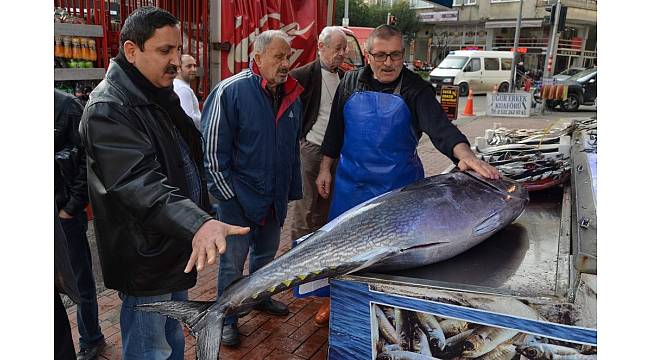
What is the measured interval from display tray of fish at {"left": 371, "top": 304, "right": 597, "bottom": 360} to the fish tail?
60cm

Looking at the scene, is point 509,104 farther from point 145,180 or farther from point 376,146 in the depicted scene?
point 145,180

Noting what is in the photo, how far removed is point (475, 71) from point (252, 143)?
70.6ft

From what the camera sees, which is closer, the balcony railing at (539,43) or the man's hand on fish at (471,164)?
the man's hand on fish at (471,164)

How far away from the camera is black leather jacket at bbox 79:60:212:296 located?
171 cm

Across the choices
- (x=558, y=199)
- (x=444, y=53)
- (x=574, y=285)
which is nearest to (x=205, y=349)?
(x=574, y=285)

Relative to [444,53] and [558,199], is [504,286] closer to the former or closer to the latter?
[558,199]

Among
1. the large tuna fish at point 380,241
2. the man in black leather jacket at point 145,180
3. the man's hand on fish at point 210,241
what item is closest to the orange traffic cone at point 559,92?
the large tuna fish at point 380,241

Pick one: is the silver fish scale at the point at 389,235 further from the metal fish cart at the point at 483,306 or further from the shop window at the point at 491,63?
the shop window at the point at 491,63

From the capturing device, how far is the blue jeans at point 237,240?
296 cm

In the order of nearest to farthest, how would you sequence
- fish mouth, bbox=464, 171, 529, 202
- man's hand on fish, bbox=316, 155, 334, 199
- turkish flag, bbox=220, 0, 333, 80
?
fish mouth, bbox=464, 171, 529, 202 → man's hand on fish, bbox=316, 155, 334, 199 → turkish flag, bbox=220, 0, 333, 80

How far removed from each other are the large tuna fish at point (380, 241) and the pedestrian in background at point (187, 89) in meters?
2.50

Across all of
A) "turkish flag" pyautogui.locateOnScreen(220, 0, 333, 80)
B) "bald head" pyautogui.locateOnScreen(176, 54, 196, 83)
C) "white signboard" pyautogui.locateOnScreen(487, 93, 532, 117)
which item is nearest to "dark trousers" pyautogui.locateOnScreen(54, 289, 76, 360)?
"bald head" pyautogui.locateOnScreen(176, 54, 196, 83)

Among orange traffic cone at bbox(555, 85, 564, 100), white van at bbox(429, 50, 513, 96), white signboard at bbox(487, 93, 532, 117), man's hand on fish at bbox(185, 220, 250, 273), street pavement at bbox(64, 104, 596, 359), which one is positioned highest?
white van at bbox(429, 50, 513, 96)

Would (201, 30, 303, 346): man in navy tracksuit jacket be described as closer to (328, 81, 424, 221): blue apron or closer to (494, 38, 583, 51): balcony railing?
(328, 81, 424, 221): blue apron
